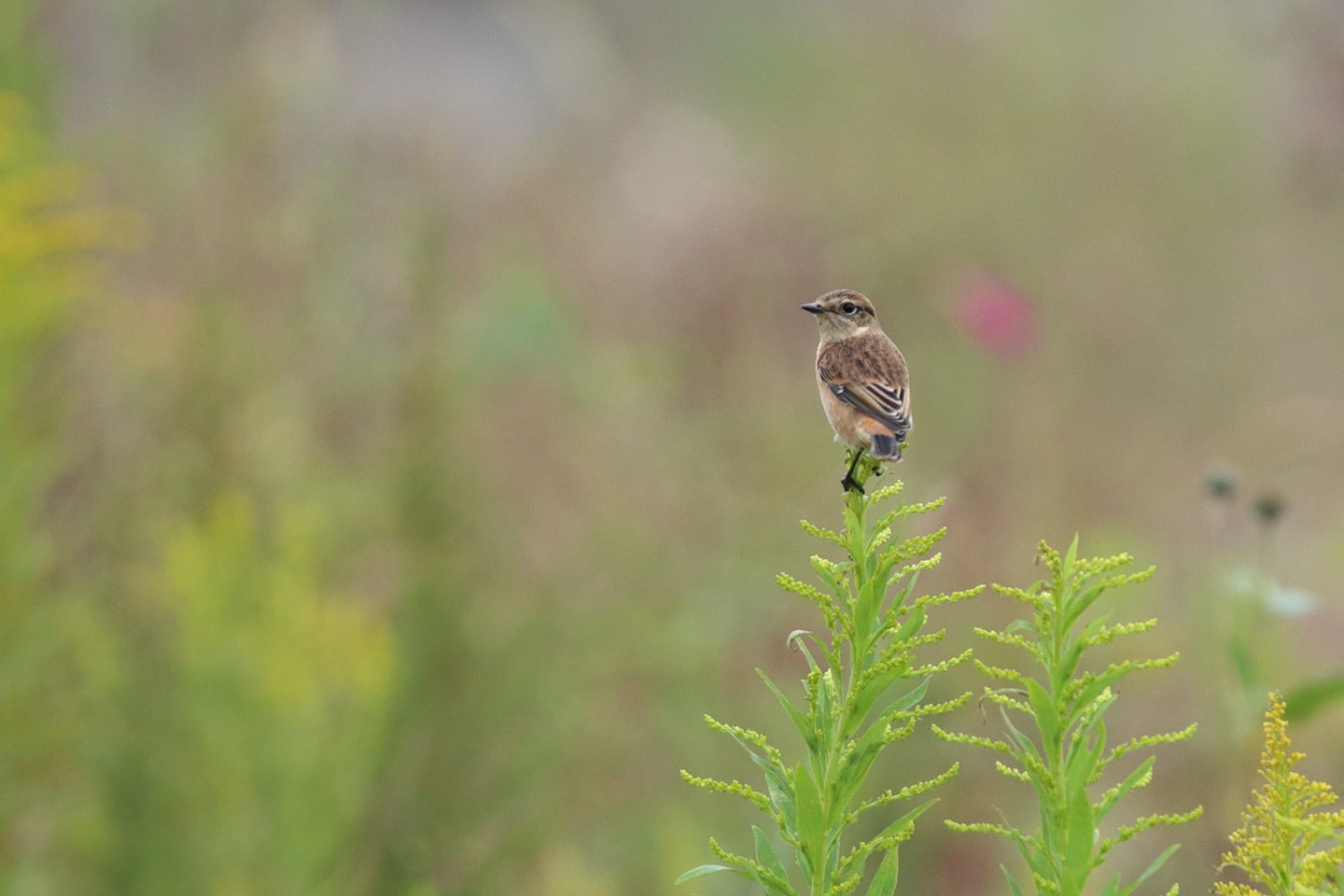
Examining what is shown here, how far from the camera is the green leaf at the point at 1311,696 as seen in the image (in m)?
1.95

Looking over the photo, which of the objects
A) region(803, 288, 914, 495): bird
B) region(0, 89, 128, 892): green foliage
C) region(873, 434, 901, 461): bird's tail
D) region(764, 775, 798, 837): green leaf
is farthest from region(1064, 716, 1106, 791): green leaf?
region(0, 89, 128, 892): green foliage

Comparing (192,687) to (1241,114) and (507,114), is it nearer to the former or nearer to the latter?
(1241,114)

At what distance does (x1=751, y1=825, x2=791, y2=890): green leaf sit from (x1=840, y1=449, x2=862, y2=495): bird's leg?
1.16ft

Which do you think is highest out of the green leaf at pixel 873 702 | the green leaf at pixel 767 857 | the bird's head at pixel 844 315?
the bird's head at pixel 844 315

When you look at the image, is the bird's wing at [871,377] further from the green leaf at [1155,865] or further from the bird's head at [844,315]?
the green leaf at [1155,865]

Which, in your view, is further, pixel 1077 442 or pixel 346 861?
pixel 1077 442

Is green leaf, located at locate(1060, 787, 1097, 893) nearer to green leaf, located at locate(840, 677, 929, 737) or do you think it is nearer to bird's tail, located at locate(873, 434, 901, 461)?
green leaf, located at locate(840, 677, 929, 737)

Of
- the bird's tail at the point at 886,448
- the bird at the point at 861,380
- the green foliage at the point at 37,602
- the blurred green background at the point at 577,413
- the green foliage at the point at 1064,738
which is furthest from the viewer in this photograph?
the blurred green background at the point at 577,413

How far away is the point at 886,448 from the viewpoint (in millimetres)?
1996

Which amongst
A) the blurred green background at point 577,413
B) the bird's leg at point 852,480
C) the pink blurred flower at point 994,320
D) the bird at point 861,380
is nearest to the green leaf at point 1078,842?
the bird's leg at point 852,480

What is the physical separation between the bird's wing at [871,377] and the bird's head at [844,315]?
0.07m

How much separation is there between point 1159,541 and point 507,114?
27.2 ft

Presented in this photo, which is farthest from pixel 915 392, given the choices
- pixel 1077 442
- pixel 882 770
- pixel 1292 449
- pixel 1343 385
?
pixel 1343 385

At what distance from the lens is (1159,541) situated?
296 inches
